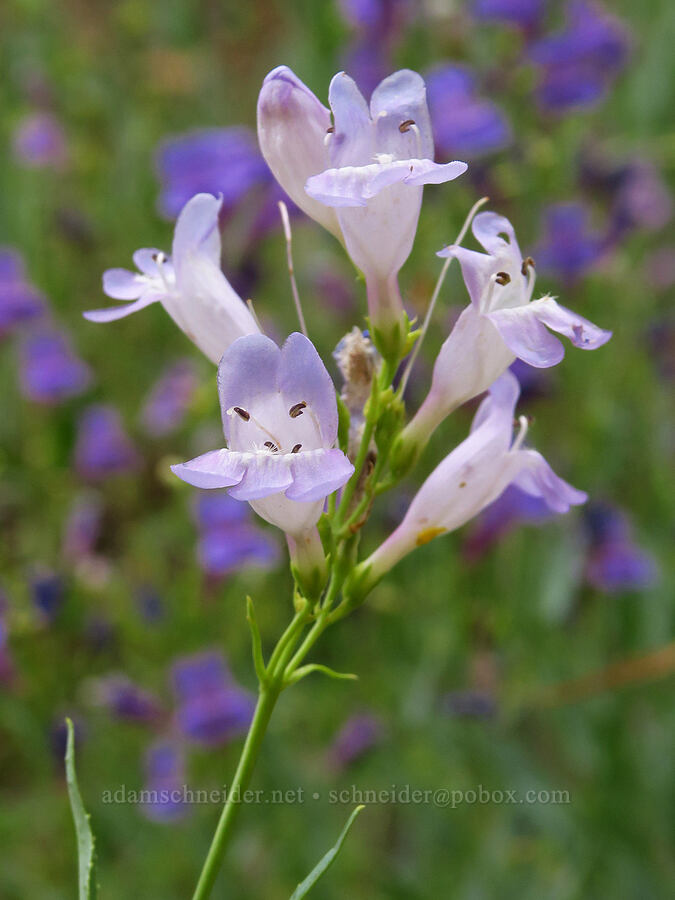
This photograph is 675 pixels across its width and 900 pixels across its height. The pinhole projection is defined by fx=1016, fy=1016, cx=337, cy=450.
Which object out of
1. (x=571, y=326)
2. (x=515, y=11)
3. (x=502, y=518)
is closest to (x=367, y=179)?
(x=571, y=326)

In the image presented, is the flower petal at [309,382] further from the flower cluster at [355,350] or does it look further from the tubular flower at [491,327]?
the tubular flower at [491,327]

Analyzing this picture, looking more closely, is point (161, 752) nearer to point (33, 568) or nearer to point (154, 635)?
point (154, 635)

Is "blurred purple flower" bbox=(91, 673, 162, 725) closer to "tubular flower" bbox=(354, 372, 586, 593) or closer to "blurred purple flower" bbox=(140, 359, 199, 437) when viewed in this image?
"blurred purple flower" bbox=(140, 359, 199, 437)

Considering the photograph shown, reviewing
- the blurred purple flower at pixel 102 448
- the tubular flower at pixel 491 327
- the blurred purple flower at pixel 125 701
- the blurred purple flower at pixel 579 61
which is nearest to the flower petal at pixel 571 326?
the tubular flower at pixel 491 327

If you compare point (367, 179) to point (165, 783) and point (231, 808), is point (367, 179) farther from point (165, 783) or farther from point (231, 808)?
point (165, 783)

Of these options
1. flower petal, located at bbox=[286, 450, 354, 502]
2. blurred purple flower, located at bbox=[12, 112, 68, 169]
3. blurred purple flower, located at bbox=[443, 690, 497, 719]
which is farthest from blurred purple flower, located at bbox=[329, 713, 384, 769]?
blurred purple flower, located at bbox=[12, 112, 68, 169]
